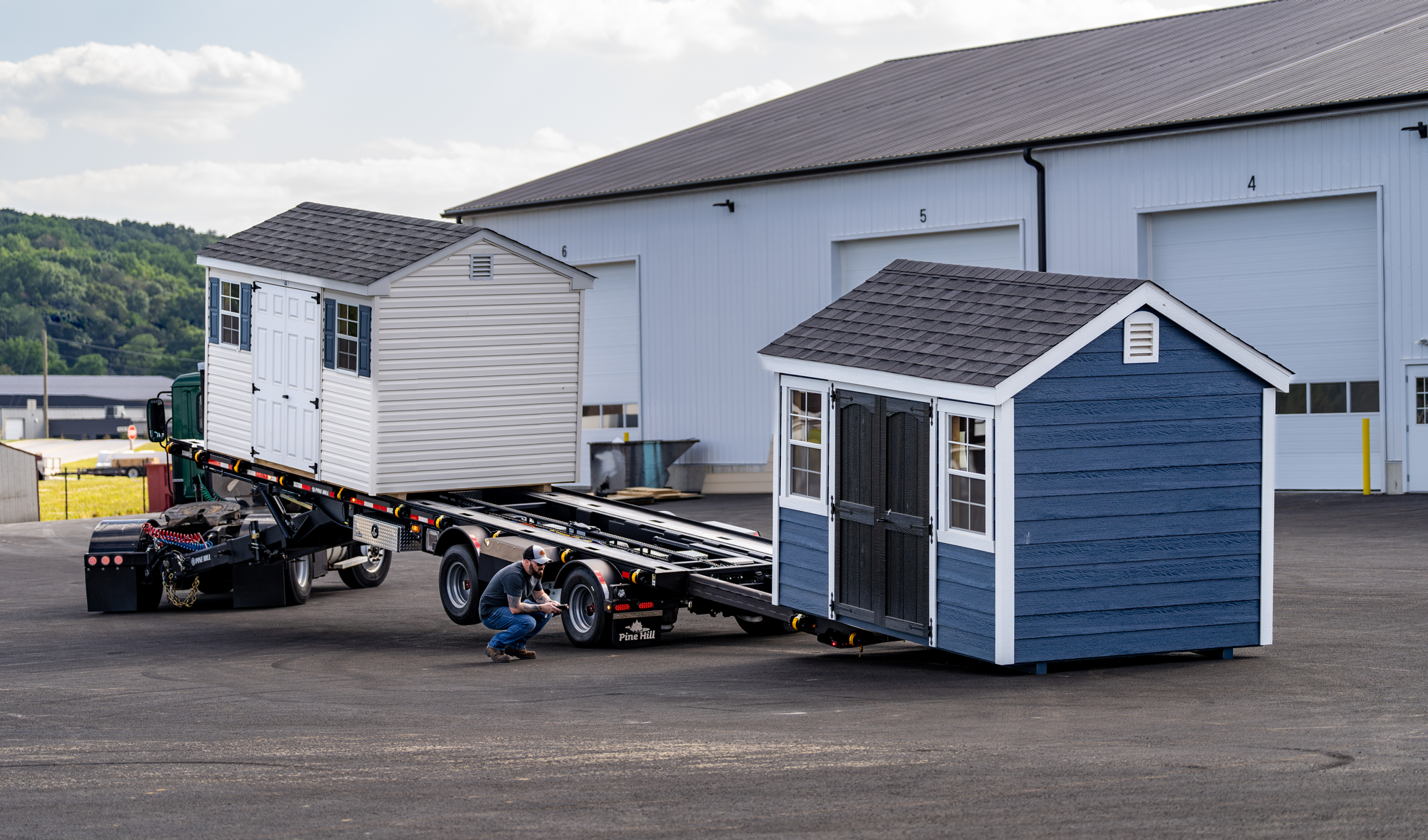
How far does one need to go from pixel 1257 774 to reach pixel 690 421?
87.3ft

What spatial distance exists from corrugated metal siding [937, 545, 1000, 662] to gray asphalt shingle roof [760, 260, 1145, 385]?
1374mm

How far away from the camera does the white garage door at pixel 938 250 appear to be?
29.8m

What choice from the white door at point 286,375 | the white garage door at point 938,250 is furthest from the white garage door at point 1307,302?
the white door at point 286,375

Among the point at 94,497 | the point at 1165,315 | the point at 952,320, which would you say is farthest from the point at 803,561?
the point at 94,497

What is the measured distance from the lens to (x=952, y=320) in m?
12.9

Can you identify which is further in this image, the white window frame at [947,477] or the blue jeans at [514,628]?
the blue jeans at [514,628]

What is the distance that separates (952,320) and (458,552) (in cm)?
613

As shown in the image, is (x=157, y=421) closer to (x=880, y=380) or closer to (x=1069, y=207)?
(x=880, y=380)

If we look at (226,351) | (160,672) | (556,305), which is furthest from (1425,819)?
(226,351)

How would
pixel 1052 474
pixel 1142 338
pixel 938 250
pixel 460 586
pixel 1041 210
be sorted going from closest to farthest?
pixel 1052 474
pixel 1142 338
pixel 460 586
pixel 1041 210
pixel 938 250

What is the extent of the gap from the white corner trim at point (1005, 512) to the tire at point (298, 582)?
10.8 meters

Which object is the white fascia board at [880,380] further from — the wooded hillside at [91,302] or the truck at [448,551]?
the wooded hillside at [91,302]

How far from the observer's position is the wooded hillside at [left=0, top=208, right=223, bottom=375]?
153375 millimetres

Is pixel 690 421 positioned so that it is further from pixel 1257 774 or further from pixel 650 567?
pixel 1257 774
